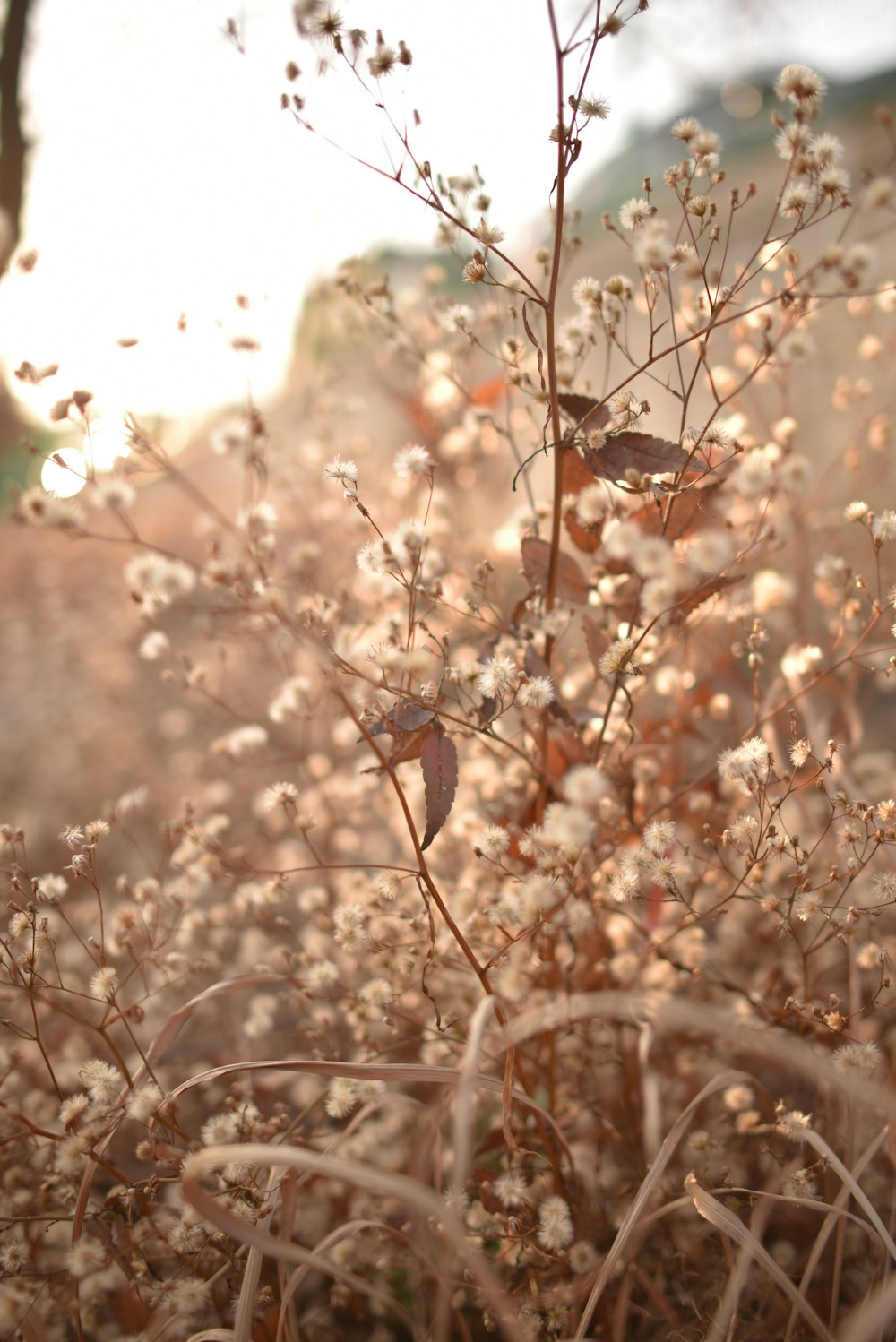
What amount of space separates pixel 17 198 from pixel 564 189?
254 centimetres

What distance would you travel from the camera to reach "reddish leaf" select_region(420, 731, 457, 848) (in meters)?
0.88

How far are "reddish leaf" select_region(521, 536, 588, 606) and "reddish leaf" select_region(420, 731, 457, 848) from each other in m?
0.26

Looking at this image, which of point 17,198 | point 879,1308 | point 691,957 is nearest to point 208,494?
point 17,198

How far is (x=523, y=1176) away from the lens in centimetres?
121

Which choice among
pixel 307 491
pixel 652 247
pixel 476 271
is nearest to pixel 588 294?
pixel 652 247

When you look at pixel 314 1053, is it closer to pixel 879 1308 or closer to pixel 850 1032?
pixel 850 1032

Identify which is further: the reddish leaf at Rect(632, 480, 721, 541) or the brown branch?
the brown branch

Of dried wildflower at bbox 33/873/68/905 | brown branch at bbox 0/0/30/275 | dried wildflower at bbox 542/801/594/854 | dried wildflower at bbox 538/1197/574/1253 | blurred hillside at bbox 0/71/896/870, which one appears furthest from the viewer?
brown branch at bbox 0/0/30/275

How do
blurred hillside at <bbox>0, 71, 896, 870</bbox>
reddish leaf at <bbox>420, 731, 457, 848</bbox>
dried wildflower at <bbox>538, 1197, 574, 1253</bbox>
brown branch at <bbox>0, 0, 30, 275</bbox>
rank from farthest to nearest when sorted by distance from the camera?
brown branch at <bbox>0, 0, 30, 275</bbox> → blurred hillside at <bbox>0, 71, 896, 870</bbox> → dried wildflower at <bbox>538, 1197, 574, 1253</bbox> → reddish leaf at <bbox>420, 731, 457, 848</bbox>

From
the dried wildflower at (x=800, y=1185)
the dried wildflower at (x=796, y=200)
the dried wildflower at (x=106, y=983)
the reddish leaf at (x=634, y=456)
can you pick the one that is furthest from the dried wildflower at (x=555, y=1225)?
the dried wildflower at (x=796, y=200)

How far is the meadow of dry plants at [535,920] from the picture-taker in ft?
3.08

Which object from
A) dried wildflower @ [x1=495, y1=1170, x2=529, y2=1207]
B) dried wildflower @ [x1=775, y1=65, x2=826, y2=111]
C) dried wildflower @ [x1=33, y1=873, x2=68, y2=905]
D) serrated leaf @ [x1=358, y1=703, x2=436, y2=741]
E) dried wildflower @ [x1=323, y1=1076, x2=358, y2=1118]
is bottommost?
dried wildflower @ [x1=495, y1=1170, x2=529, y2=1207]

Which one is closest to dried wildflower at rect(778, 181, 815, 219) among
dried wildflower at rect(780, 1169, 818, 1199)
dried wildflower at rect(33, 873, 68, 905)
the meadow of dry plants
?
the meadow of dry plants

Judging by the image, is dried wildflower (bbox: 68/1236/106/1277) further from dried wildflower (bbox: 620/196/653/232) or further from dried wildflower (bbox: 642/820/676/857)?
dried wildflower (bbox: 620/196/653/232)
